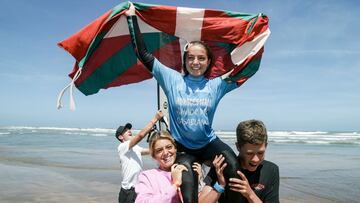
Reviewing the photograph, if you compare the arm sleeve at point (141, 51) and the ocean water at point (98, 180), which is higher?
the arm sleeve at point (141, 51)

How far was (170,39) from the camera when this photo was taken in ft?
14.5

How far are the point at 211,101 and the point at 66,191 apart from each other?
761cm

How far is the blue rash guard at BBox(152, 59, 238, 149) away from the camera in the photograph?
10.7 feet

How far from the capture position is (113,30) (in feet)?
13.4

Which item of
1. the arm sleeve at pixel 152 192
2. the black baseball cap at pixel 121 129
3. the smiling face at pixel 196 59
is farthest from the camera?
the black baseball cap at pixel 121 129

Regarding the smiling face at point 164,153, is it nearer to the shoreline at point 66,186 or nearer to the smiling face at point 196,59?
the smiling face at point 196,59

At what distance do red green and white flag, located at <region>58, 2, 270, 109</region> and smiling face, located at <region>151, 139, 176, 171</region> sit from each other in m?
1.20

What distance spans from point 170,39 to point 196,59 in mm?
1162

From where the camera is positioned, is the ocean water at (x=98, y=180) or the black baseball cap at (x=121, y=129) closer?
the black baseball cap at (x=121, y=129)

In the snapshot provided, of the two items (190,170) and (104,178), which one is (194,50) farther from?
(104,178)

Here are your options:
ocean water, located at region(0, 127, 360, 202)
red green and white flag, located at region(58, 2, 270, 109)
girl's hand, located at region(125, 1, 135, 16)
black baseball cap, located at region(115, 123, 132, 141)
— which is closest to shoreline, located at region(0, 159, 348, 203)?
ocean water, located at region(0, 127, 360, 202)

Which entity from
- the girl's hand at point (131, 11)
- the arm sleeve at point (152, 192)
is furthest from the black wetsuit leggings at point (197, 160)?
the girl's hand at point (131, 11)

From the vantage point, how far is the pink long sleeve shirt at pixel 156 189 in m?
2.75

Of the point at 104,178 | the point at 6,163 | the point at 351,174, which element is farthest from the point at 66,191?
the point at 351,174
